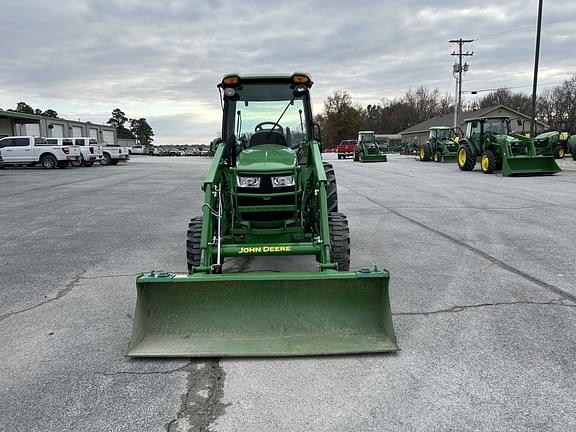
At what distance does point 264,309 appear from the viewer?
3908 mm

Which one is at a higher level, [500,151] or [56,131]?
[56,131]

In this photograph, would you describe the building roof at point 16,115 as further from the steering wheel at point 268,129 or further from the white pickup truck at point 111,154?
the steering wheel at point 268,129

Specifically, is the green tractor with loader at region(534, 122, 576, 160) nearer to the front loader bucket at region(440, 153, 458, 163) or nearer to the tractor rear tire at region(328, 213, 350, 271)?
the front loader bucket at region(440, 153, 458, 163)

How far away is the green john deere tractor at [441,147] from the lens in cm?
3334

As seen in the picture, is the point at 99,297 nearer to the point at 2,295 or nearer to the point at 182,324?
the point at 2,295

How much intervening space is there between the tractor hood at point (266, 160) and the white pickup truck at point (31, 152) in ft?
88.3

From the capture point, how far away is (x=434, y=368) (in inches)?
137

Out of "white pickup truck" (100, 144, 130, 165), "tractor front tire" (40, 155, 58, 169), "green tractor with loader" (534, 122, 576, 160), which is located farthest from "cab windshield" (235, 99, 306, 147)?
"white pickup truck" (100, 144, 130, 165)

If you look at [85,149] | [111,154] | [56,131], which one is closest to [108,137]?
[56,131]

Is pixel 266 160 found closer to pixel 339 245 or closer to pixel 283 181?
pixel 283 181

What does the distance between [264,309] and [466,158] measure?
73.2ft

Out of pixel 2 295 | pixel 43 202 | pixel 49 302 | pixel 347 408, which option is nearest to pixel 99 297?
pixel 49 302

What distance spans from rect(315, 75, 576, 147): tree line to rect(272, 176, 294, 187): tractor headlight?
69.7 metres

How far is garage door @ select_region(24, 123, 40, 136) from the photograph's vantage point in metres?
47.5
